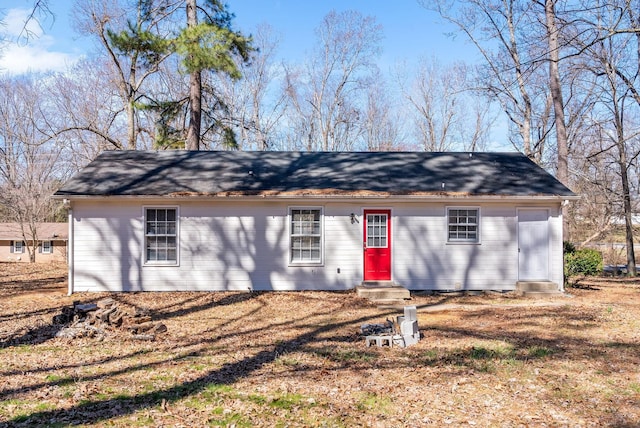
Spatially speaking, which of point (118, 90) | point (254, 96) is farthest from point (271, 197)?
point (254, 96)

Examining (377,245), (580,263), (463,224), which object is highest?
(463,224)

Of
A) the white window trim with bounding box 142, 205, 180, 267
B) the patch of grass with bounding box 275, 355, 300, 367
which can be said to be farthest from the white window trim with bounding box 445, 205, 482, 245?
the patch of grass with bounding box 275, 355, 300, 367

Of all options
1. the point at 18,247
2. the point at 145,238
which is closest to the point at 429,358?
the point at 145,238

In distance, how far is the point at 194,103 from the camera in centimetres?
1945

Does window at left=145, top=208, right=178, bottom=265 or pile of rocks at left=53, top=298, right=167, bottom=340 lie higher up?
window at left=145, top=208, right=178, bottom=265

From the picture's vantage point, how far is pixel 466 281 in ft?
43.1

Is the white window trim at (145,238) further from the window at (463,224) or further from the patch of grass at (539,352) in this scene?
the patch of grass at (539,352)

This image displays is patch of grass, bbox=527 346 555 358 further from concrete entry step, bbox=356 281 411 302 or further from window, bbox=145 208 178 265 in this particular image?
window, bbox=145 208 178 265

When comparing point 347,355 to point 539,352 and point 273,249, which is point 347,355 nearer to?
point 539,352

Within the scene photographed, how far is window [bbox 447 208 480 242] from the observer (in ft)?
43.1

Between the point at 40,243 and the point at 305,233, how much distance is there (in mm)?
31514

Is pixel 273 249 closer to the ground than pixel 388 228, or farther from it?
closer to the ground

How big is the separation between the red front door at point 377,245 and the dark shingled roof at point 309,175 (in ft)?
2.59

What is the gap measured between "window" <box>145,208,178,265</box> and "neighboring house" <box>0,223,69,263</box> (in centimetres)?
2398
